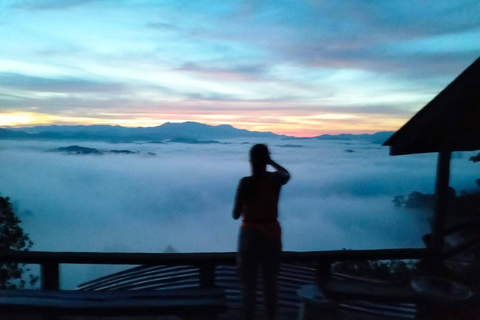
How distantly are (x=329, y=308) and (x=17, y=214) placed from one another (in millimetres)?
12656


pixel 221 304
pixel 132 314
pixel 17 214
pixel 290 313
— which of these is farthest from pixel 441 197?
pixel 17 214

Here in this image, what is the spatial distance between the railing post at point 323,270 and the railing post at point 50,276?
245 centimetres

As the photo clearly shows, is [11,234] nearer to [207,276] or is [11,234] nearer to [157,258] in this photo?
[157,258]

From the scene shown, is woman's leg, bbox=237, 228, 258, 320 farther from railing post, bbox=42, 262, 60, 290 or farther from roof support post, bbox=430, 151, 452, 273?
roof support post, bbox=430, 151, 452, 273

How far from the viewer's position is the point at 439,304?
3.04 metres

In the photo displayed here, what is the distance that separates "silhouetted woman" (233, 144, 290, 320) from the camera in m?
2.79

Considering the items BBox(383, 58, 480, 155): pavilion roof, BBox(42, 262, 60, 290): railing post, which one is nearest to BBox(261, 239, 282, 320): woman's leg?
BBox(383, 58, 480, 155): pavilion roof

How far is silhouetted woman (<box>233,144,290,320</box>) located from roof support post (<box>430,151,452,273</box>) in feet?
7.07

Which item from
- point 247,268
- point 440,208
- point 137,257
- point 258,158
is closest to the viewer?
point 258,158

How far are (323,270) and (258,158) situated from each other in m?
1.55

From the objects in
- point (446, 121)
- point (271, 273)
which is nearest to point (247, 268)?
point (271, 273)

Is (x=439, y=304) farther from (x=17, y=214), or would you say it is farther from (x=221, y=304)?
(x=17, y=214)

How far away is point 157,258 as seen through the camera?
3.31 m

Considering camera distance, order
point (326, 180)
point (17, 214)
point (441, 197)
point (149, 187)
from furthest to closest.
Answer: point (149, 187) < point (326, 180) < point (17, 214) < point (441, 197)
